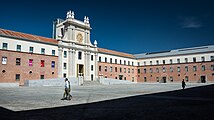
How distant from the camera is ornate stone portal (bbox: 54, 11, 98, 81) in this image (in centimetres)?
4908

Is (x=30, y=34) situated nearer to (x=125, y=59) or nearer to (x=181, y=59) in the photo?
(x=125, y=59)

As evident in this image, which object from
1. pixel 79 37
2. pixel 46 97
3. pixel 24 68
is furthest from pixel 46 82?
pixel 46 97

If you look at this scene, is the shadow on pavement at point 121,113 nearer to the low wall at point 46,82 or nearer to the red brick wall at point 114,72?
the low wall at point 46,82

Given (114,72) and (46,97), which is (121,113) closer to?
(46,97)

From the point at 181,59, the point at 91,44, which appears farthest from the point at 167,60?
the point at 91,44

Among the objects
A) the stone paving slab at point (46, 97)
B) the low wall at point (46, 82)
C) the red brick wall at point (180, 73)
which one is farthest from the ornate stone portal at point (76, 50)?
the red brick wall at point (180, 73)

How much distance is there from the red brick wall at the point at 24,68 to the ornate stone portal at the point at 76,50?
325 centimetres

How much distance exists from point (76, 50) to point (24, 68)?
15.7 m

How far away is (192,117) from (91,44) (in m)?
51.3

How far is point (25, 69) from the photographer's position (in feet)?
132

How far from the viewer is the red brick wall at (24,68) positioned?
3722 cm

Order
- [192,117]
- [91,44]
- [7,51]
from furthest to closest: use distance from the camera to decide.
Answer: [91,44] < [7,51] < [192,117]

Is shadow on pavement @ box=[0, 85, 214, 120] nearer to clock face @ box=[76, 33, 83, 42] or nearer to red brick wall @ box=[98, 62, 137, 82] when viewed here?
clock face @ box=[76, 33, 83, 42]

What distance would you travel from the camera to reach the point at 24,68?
40.2 metres
